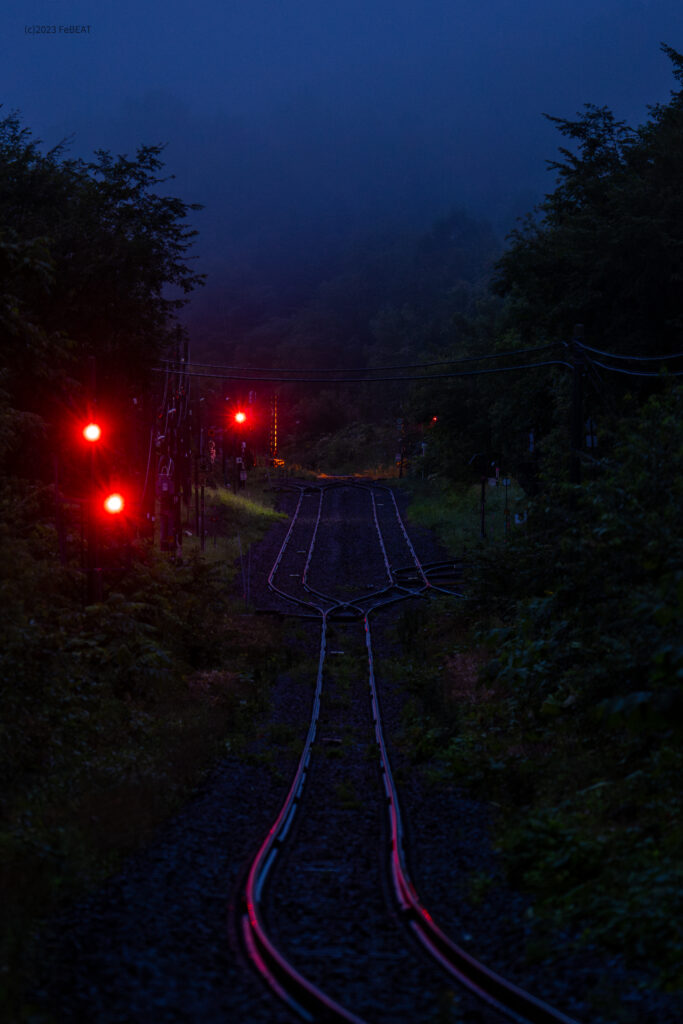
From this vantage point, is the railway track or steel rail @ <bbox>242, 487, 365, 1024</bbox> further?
the railway track

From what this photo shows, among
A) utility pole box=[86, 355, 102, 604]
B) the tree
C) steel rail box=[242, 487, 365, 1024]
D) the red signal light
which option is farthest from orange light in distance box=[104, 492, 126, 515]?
the tree

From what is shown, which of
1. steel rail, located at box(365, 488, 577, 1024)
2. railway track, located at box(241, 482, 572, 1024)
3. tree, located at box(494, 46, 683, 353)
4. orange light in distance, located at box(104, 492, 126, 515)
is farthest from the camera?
tree, located at box(494, 46, 683, 353)

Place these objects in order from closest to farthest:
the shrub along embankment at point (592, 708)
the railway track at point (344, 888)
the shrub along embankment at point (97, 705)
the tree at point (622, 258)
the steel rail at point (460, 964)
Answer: the steel rail at point (460, 964) → the railway track at point (344, 888) → the shrub along embankment at point (592, 708) → the shrub along embankment at point (97, 705) → the tree at point (622, 258)

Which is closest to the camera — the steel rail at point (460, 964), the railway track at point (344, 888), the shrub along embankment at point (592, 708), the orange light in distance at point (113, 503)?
the steel rail at point (460, 964)

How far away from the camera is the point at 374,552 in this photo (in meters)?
36.2

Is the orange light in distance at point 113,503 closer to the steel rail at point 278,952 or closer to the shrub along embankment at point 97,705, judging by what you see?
the shrub along embankment at point 97,705

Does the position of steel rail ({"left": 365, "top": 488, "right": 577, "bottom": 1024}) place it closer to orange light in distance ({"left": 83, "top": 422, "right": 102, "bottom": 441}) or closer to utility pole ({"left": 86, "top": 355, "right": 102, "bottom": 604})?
utility pole ({"left": 86, "top": 355, "right": 102, "bottom": 604})

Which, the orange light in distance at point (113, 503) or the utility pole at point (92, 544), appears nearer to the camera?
the utility pole at point (92, 544)

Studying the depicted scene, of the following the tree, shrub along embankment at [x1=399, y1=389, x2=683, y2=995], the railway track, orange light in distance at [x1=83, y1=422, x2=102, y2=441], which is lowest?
the railway track

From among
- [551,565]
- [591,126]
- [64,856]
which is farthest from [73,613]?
[591,126]

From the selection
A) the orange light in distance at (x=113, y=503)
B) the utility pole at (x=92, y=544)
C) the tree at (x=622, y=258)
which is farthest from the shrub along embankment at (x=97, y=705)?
the tree at (x=622, y=258)

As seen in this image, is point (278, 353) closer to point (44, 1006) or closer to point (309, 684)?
point (309, 684)

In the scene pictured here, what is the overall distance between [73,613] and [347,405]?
123m

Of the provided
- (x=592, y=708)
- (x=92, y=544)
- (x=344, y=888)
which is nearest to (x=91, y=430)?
(x=92, y=544)
